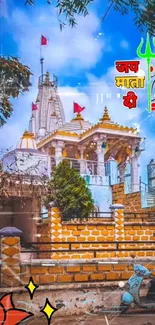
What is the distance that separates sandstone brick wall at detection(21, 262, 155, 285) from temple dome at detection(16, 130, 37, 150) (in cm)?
79

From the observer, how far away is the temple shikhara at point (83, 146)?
327 cm

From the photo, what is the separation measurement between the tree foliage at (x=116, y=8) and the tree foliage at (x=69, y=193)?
96 cm

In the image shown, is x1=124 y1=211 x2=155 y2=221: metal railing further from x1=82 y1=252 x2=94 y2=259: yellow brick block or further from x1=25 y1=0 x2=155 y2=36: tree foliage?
x1=25 y1=0 x2=155 y2=36: tree foliage

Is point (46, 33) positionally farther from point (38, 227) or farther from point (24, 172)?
point (38, 227)

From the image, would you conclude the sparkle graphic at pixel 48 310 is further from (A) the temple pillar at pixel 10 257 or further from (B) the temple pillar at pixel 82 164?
(B) the temple pillar at pixel 82 164

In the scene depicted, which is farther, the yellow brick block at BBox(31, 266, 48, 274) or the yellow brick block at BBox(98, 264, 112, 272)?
the yellow brick block at BBox(98, 264, 112, 272)

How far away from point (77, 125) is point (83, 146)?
0.48 feet

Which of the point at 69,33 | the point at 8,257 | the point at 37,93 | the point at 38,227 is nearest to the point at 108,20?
the point at 69,33

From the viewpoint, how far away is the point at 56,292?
3383 mm

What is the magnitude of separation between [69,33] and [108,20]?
270mm

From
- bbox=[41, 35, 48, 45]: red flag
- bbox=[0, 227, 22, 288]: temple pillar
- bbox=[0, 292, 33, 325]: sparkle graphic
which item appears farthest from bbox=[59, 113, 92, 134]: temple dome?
bbox=[0, 292, 33, 325]: sparkle graphic

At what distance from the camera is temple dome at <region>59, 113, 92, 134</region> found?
3342 mm

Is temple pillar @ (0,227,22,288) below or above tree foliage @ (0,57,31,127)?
below

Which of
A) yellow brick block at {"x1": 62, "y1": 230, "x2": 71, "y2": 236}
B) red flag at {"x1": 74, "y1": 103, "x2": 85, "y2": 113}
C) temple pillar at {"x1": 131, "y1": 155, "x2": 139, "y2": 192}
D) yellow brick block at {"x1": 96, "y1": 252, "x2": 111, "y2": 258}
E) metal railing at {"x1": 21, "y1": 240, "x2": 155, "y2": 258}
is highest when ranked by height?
red flag at {"x1": 74, "y1": 103, "x2": 85, "y2": 113}
